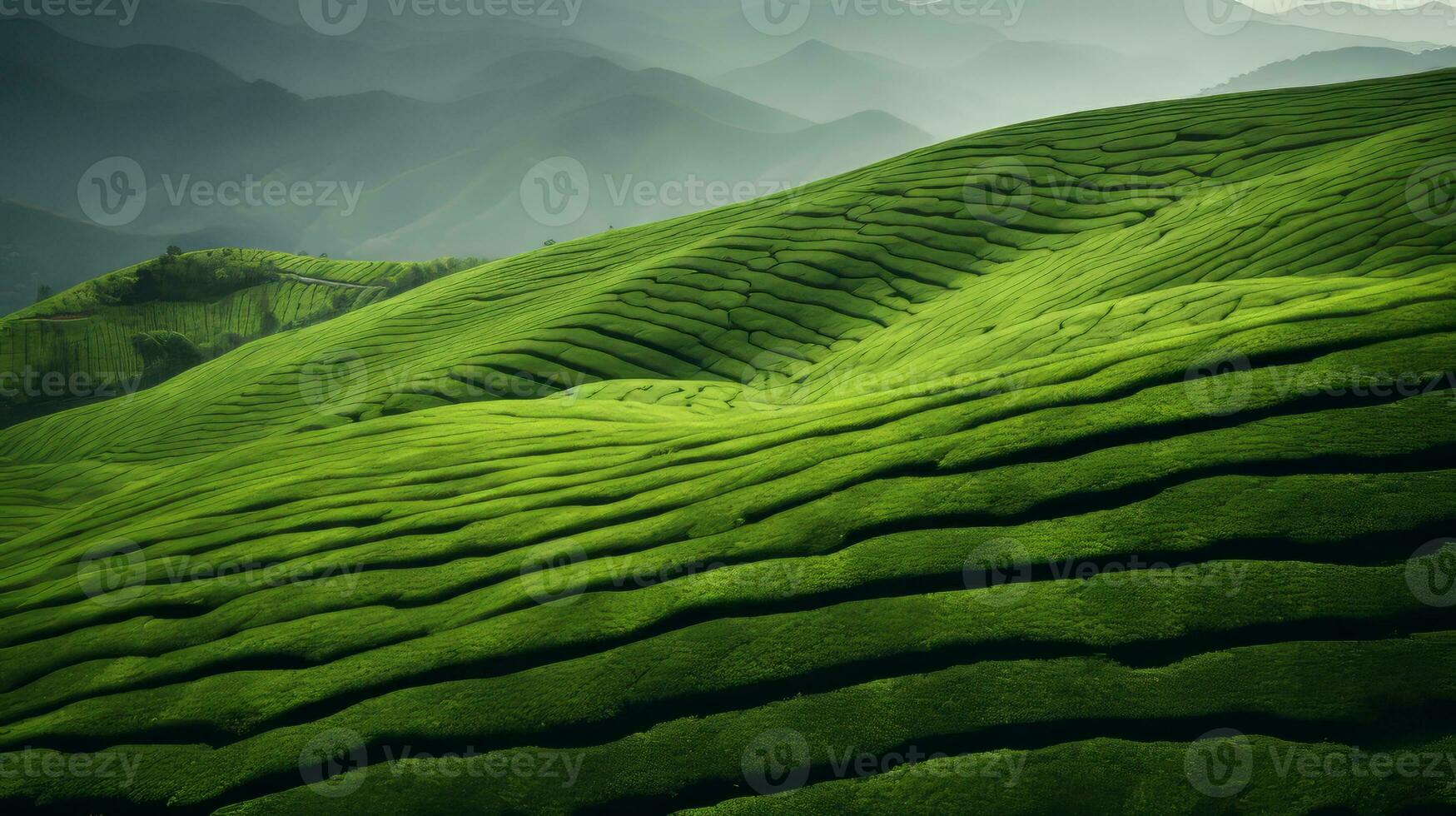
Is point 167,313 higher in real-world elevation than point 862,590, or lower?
higher

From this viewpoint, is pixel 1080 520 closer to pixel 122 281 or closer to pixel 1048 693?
pixel 1048 693

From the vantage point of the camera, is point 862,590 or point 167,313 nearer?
point 862,590

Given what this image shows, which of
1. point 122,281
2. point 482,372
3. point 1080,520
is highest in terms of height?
point 122,281

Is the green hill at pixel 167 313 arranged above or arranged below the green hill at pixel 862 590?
above

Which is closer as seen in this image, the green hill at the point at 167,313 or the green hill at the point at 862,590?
the green hill at the point at 862,590

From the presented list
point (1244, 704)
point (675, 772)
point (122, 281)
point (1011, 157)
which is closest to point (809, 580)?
point (675, 772)
